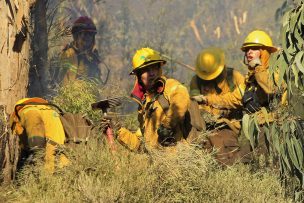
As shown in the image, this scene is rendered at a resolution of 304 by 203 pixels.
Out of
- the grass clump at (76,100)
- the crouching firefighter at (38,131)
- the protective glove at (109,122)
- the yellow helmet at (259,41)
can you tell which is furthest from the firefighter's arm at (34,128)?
the yellow helmet at (259,41)

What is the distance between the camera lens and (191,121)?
7855 mm

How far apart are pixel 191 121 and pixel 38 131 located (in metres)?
1.75

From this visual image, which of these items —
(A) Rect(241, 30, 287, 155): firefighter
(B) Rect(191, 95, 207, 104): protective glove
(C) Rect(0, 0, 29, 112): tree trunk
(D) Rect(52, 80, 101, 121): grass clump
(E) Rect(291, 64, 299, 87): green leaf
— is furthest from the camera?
(D) Rect(52, 80, 101, 121): grass clump

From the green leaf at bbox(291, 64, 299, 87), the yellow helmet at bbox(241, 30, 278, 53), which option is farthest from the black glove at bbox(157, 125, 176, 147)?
the yellow helmet at bbox(241, 30, 278, 53)

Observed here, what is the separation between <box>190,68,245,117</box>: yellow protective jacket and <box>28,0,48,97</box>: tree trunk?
140 inches

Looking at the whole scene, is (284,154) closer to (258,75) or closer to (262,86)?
(262,86)

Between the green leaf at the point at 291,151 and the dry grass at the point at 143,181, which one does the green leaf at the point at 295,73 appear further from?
the dry grass at the point at 143,181

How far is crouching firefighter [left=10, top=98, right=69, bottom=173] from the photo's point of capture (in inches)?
283

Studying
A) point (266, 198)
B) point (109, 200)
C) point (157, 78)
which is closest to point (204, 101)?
point (157, 78)

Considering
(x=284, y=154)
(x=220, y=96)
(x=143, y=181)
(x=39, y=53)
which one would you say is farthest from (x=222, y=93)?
(x=39, y=53)

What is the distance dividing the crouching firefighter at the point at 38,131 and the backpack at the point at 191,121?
1.19 metres

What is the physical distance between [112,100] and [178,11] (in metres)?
61.3

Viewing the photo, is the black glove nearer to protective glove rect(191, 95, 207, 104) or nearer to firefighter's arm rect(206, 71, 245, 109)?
protective glove rect(191, 95, 207, 104)

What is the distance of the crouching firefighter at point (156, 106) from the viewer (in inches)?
287
